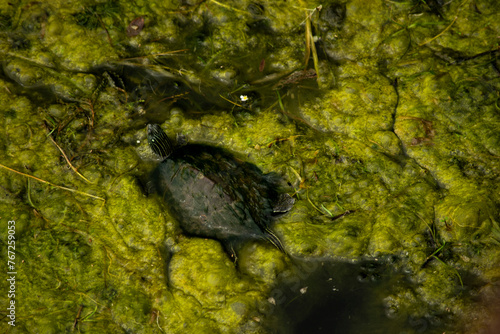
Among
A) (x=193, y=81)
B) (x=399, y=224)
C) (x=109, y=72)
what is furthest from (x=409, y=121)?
(x=109, y=72)

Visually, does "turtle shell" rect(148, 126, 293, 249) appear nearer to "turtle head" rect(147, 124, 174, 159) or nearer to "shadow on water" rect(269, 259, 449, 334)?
"turtle head" rect(147, 124, 174, 159)

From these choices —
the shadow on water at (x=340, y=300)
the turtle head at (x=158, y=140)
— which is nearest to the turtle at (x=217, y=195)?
the turtle head at (x=158, y=140)

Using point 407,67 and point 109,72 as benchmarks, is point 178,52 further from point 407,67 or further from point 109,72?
point 407,67

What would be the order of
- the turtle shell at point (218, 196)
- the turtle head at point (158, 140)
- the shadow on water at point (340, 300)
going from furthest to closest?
the turtle head at point (158, 140) → the turtle shell at point (218, 196) → the shadow on water at point (340, 300)

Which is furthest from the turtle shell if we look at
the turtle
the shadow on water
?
the shadow on water

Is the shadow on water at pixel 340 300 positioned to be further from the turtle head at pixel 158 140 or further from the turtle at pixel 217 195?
the turtle head at pixel 158 140

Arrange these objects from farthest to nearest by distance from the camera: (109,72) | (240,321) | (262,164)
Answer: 1. (109,72)
2. (262,164)
3. (240,321)

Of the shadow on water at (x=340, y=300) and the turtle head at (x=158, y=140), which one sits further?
the turtle head at (x=158, y=140)
